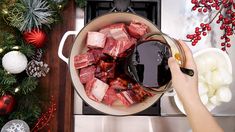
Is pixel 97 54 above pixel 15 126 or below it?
above

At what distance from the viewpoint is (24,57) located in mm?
784

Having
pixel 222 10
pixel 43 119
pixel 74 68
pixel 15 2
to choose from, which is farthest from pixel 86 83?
pixel 222 10

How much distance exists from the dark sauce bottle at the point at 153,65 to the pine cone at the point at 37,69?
0.29m

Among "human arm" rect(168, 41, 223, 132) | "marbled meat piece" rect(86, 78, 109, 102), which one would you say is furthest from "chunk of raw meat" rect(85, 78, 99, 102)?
"human arm" rect(168, 41, 223, 132)

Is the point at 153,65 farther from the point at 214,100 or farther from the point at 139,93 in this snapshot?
the point at 214,100

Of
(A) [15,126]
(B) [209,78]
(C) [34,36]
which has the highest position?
(C) [34,36]

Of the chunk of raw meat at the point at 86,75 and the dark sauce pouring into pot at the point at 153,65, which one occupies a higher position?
the dark sauce pouring into pot at the point at 153,65

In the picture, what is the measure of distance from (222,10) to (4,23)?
0.58m

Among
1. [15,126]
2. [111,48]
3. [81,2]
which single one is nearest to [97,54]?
[111,48]

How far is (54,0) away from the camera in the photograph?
811mm

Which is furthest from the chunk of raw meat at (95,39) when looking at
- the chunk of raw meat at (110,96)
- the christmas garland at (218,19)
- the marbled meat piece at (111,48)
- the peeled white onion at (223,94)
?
the peeled white onion at (223,94)

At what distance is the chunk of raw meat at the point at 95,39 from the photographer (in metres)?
0.77

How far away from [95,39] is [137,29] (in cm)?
10

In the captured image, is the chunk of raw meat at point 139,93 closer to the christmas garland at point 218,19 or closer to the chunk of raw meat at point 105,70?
the chunk of raw meat at point 105,70
